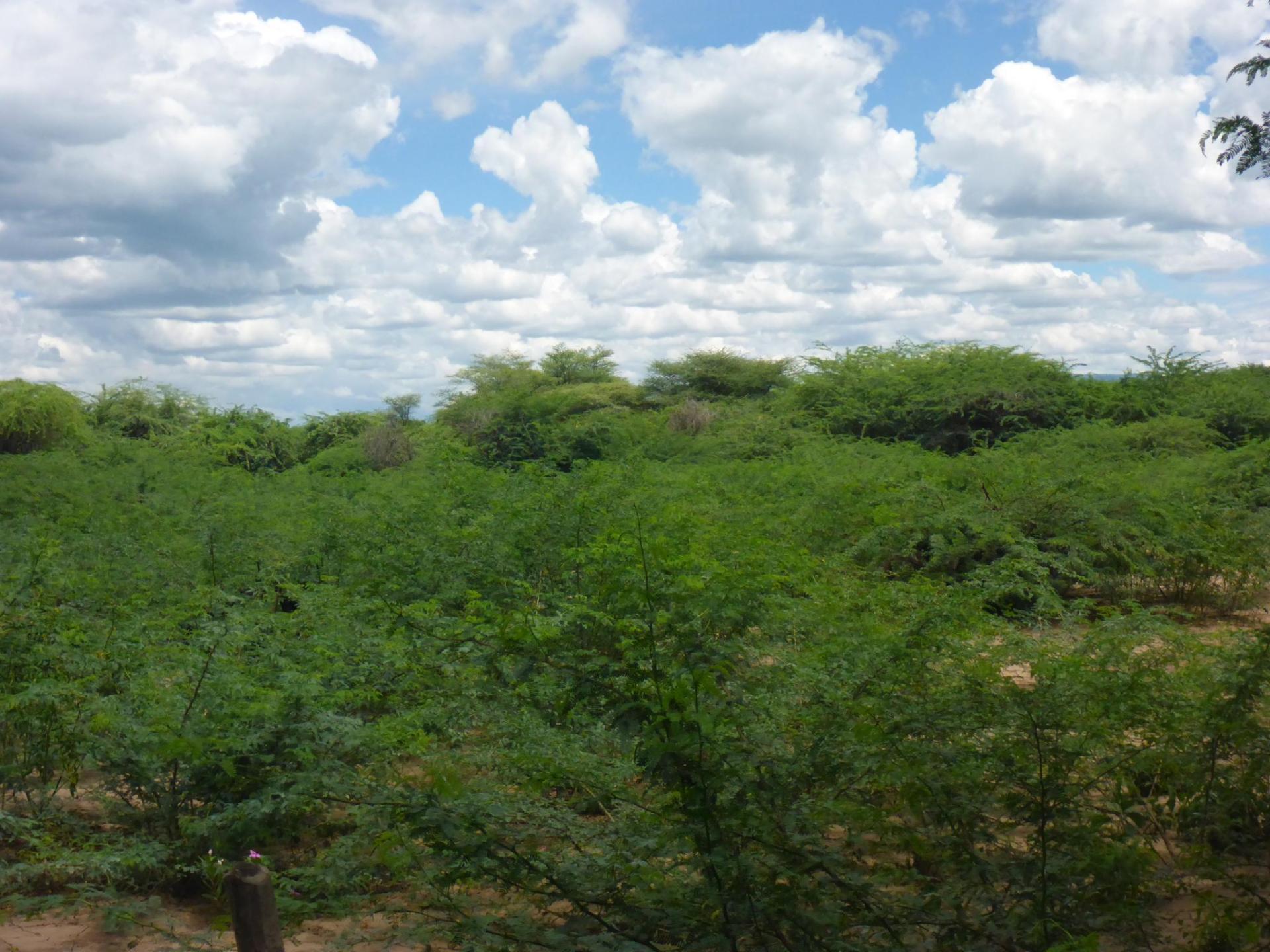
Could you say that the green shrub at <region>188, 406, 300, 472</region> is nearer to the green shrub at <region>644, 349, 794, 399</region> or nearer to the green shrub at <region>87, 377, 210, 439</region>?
the green shrub at <region>87, 377, 210, 439</region>

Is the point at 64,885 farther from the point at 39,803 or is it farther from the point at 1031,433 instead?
the point at 1031,433

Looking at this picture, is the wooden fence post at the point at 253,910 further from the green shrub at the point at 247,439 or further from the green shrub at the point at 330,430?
the green shrub at the point at 330,430

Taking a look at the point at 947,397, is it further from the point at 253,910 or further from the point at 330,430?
the point at 253,910

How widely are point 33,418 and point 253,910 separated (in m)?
20.2

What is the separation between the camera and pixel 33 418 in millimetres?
20484

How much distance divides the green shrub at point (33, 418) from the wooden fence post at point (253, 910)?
785 inches

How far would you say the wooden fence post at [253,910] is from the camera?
3.16 m

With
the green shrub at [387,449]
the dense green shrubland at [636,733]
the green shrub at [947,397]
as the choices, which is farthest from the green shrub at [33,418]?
the green shrub at [947,397]

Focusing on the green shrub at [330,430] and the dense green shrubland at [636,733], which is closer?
the dense green shrubland at [636,733]

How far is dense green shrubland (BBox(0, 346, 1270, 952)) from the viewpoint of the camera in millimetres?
3723

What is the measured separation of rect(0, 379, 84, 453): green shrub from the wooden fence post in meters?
19.9

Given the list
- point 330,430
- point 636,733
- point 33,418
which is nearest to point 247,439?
point 330,430

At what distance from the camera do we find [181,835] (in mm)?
4980

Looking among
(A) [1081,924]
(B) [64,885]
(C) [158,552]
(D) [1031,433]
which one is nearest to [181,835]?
(B) [64,885]
